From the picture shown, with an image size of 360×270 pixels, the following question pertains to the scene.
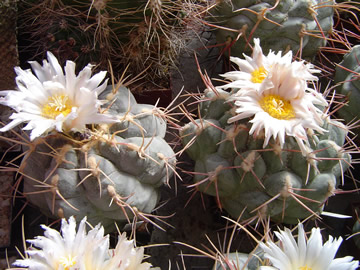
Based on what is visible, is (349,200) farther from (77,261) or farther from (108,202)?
(77,261)

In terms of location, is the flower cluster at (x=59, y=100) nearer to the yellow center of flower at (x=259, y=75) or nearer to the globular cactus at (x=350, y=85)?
the yellow center of flower at (x=259, y=75)

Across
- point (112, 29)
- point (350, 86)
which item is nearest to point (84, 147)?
point (112, 29)

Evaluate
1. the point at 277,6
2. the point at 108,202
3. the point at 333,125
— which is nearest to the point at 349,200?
Result: the point at 333,125

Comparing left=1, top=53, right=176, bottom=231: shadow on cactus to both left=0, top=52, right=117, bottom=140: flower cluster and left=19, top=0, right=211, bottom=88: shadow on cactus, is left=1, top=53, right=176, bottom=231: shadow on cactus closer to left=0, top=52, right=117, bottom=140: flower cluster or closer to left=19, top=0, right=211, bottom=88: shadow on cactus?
left=0, top=52, right=117, bottom=140: flower cluster

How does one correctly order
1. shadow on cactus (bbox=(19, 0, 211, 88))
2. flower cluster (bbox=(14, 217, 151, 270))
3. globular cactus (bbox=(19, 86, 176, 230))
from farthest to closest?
shadow on cactus (bbox=(19, 0, 211, 88)) → globular cactus (bbox=(19, 86, 176, 230)) → flower cluster (bbox=(14, 217, 151, 270))

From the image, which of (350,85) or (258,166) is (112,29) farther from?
(350,85)

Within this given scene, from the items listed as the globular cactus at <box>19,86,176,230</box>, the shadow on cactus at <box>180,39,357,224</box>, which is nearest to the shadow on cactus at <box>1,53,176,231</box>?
the globular cactus at <box>19,86,176,230</box>

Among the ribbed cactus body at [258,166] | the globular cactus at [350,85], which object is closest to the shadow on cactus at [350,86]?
the globular cactus at [350,85]
